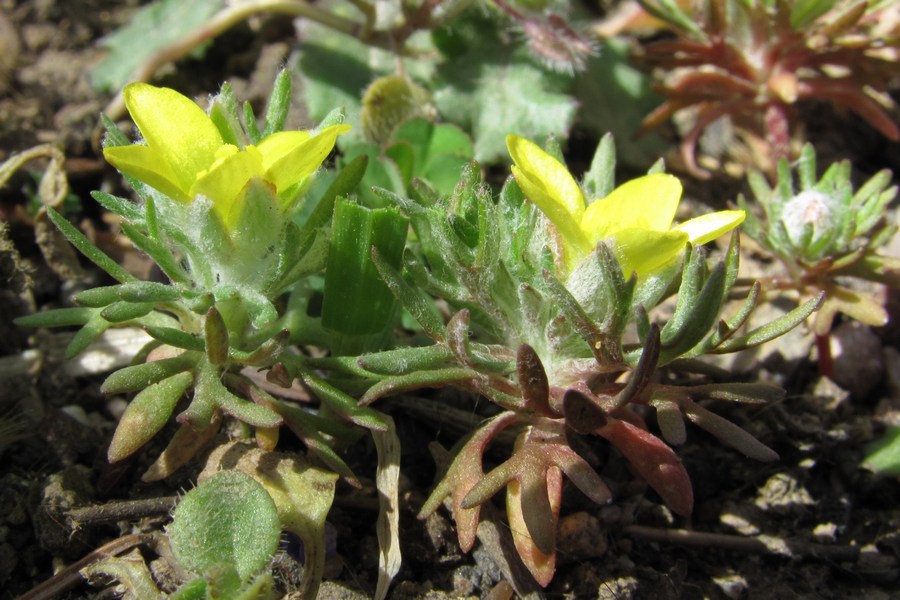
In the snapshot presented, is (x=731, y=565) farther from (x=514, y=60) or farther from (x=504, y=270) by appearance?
(x=514, y=60)

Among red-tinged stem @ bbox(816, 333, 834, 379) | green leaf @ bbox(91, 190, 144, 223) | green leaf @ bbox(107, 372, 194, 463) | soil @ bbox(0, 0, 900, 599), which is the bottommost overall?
soil @ bbox(0, 0, 900, 599)

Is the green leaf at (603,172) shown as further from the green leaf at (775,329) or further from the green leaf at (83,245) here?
the green leaf at (83,245)

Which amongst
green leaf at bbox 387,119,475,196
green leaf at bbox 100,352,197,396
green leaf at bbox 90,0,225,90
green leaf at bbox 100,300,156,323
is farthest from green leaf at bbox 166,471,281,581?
green leaf at bbox 90,0,225,90

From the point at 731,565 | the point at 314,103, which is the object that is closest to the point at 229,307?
the point at 314,103

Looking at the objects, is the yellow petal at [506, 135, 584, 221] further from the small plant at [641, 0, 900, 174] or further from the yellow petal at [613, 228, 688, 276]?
the small plant at [641, 0, 900, 174]

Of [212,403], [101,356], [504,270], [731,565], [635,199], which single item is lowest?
[731,565]
